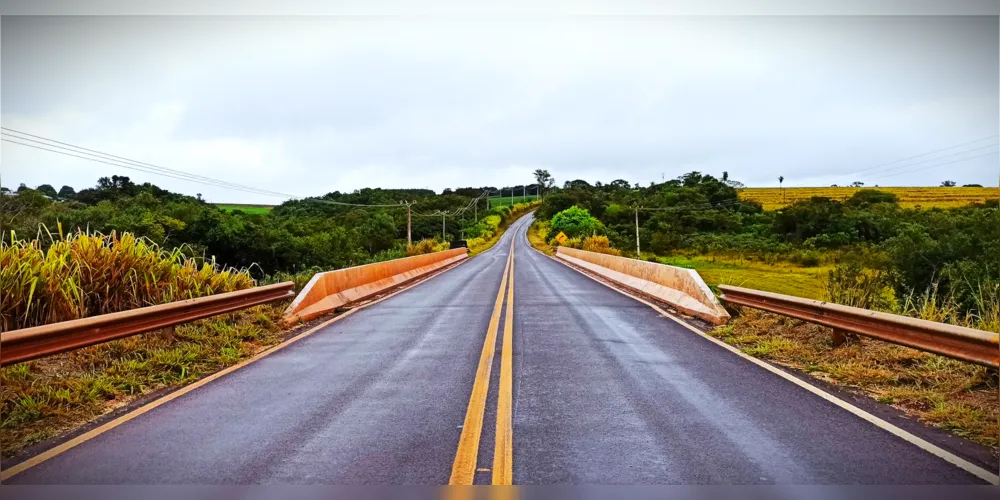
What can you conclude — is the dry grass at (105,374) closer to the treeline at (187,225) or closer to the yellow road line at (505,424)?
the yellow road line at (505,424)

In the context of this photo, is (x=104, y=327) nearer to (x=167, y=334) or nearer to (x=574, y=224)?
(x=167, y=334)

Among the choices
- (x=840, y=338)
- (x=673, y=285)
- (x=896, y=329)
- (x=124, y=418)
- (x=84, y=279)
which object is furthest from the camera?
(x=673, y=285)

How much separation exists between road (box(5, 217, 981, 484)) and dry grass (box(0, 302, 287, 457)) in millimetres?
555

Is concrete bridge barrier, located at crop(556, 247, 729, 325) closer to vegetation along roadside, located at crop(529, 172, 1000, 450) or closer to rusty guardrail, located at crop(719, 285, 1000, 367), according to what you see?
vegetation along roadside, located at crop(529, 172, 1000, 450)

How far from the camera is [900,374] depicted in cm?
663

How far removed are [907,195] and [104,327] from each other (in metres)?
124

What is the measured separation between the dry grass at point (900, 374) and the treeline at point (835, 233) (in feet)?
16.8

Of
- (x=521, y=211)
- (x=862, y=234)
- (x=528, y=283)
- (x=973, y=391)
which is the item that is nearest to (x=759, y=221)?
(x=862, y=234)

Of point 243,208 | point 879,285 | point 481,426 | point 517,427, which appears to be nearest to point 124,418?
point 481,426

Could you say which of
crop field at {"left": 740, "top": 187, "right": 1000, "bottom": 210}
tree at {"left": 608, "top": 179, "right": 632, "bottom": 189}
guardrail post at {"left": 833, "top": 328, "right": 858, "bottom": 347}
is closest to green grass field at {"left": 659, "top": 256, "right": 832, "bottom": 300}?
guardrail post at {"left": 833, "top": 328, "right": 858, "bottom": 347}

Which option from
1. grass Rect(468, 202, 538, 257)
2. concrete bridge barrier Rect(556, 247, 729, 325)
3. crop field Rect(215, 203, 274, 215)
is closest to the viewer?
concrete bridge barrier Rect(556, 247, 729, 325)

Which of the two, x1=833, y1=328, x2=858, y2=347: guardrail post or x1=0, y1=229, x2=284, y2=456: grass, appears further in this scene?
x1=833, y1=328, x2=858, y2=347: guardrail post

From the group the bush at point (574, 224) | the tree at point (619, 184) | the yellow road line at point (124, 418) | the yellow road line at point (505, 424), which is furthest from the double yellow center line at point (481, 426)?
the tree at point (619, 184)

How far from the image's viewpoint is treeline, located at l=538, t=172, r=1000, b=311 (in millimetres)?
20703
